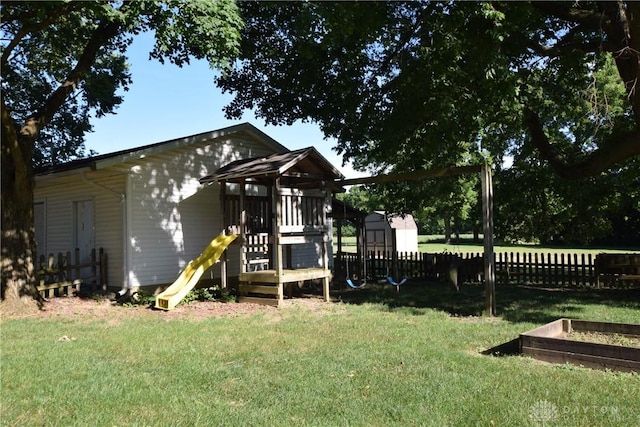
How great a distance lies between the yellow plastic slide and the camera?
429 inches

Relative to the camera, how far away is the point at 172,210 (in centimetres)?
1339

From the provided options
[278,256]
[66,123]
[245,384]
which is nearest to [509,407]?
[245,384]

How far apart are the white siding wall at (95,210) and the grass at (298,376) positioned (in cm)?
349

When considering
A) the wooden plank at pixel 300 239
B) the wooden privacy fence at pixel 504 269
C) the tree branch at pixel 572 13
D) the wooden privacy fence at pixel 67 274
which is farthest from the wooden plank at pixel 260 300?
the tree branch at pixel 572 13

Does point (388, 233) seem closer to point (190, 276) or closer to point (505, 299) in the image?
point (505, 299)

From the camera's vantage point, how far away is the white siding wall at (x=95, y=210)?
12828 millimetres

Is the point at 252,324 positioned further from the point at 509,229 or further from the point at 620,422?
the point at 509,229

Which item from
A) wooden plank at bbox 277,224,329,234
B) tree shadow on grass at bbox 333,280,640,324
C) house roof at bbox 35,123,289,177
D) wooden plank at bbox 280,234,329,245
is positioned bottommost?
tree shadow on grass at bbox 333,280,640,324

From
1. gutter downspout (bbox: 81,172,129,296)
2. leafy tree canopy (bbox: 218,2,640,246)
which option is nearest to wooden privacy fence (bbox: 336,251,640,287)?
leafy tree canopy (bbox: 218,2,640,246)

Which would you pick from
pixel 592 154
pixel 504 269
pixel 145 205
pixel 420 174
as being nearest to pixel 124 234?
pixel 145 205

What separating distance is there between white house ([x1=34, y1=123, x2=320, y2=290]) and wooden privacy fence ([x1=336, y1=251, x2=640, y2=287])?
4.94m

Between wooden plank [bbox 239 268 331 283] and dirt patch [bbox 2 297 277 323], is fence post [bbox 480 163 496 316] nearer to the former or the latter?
wooden plank [bbox 239 268 331 283]

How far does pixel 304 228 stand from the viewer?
1220cm

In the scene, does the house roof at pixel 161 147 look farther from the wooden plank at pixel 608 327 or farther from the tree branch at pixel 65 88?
the wooden plank at pixel 608 327
